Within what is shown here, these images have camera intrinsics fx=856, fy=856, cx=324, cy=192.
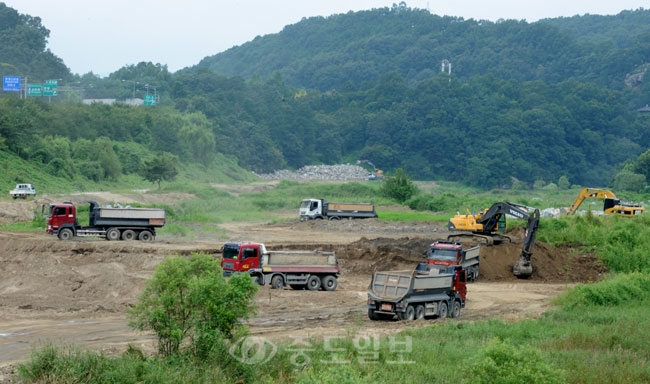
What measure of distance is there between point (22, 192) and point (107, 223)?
22375mm

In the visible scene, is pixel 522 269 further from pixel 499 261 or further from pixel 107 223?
pixel 107 223

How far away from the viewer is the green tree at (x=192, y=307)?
21016mm

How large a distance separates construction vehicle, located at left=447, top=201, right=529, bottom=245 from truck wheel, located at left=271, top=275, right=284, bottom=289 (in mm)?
13586

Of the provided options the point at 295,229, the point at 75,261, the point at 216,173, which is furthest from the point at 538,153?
the point at 75,261

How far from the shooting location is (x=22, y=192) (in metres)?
69.6

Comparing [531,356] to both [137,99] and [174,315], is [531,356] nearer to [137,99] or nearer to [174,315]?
[174,315]

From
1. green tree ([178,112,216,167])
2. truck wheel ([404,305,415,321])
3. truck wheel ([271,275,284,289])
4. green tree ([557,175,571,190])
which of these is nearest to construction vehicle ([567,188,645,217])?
truck wheel ([271,275,284,289])

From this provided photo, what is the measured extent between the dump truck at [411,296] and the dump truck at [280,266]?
22.8 ft

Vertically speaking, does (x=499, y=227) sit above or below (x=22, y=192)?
above

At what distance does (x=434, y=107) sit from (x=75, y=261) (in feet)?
457

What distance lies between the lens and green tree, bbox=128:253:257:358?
68.9ft

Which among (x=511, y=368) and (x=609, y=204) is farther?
(x=609, y=204)

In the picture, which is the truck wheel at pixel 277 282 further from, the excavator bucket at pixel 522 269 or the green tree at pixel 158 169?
the green tree at pixel 158 169

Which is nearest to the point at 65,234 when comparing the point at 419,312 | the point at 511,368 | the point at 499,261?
the point at 499,261
